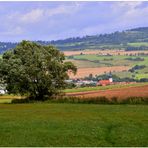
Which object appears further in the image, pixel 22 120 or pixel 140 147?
pixel 22 120

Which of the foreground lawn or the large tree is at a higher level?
the large tree

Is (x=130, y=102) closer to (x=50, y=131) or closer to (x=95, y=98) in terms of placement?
(x=95, y=98)

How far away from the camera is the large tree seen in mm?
100688

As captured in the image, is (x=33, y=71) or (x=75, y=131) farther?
(x=33, y=71)

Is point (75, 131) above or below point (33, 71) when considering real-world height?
below

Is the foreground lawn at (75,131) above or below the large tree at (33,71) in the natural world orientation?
below

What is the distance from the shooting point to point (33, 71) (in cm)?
10100

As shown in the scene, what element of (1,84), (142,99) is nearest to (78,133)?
(142,99)

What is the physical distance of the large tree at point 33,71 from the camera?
3964 inches

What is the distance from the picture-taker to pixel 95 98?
89.7m

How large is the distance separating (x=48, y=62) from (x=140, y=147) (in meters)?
68.6

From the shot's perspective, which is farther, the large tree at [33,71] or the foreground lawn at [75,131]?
the large tree at [33,71]

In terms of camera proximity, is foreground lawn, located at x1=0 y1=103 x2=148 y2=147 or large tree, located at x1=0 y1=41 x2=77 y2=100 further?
large tree, located at x1=0 y1=41 x2=77 y2=100

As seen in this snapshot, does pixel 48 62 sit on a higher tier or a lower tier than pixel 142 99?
higher
